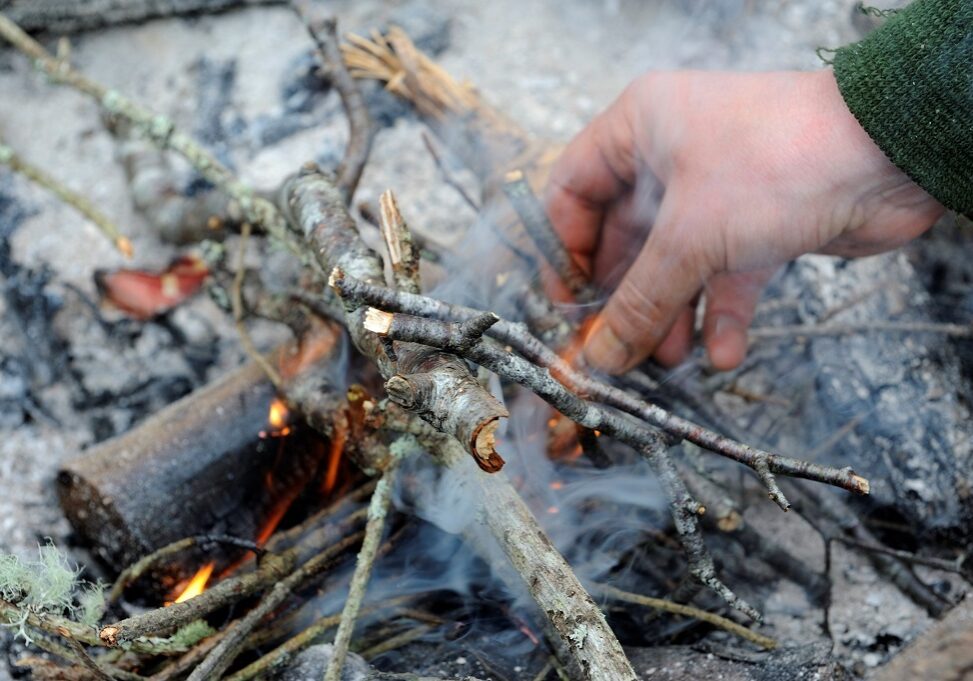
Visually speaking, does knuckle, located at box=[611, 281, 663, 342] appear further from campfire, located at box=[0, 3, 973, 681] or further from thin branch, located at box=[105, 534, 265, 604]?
thin branch, located at box=[105, 534, 265, 604]

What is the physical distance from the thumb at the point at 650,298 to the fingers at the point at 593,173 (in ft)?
1.18

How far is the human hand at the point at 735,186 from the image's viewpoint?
7.00 ft

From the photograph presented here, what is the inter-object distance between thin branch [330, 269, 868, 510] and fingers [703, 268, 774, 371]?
922mm

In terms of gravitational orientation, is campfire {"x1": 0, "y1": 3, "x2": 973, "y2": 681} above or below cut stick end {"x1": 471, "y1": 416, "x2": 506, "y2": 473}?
below

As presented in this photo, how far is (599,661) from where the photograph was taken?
1.53m

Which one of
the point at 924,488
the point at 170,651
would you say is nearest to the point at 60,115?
the point at 170,651

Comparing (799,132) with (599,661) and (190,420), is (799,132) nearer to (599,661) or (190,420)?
(599,661)

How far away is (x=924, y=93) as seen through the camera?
1936mm

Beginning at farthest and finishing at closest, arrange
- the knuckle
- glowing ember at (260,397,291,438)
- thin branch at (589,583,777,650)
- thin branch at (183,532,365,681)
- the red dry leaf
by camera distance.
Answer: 1. the red dry leaf
2. glowing ember at (260,397,291,438)
3. the knuckle
4. thin branch at (589,583,777,650)
5. thin branch at (183,532,365,681)

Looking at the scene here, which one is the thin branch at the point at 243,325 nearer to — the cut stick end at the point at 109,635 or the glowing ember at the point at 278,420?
the glowing ember at the point at 278,420

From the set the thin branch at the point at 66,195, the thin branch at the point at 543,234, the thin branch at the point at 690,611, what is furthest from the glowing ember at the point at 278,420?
the thin branch at the point at 66,195

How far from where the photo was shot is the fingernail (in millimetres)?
2422

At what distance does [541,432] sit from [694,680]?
31.9 inches

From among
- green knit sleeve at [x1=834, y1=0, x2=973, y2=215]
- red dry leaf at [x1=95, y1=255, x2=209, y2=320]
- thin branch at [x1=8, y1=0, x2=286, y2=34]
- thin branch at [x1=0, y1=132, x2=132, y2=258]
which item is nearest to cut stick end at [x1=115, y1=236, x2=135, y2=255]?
thin branch at [x1=0, y1=132, x2=132, y2=258]
